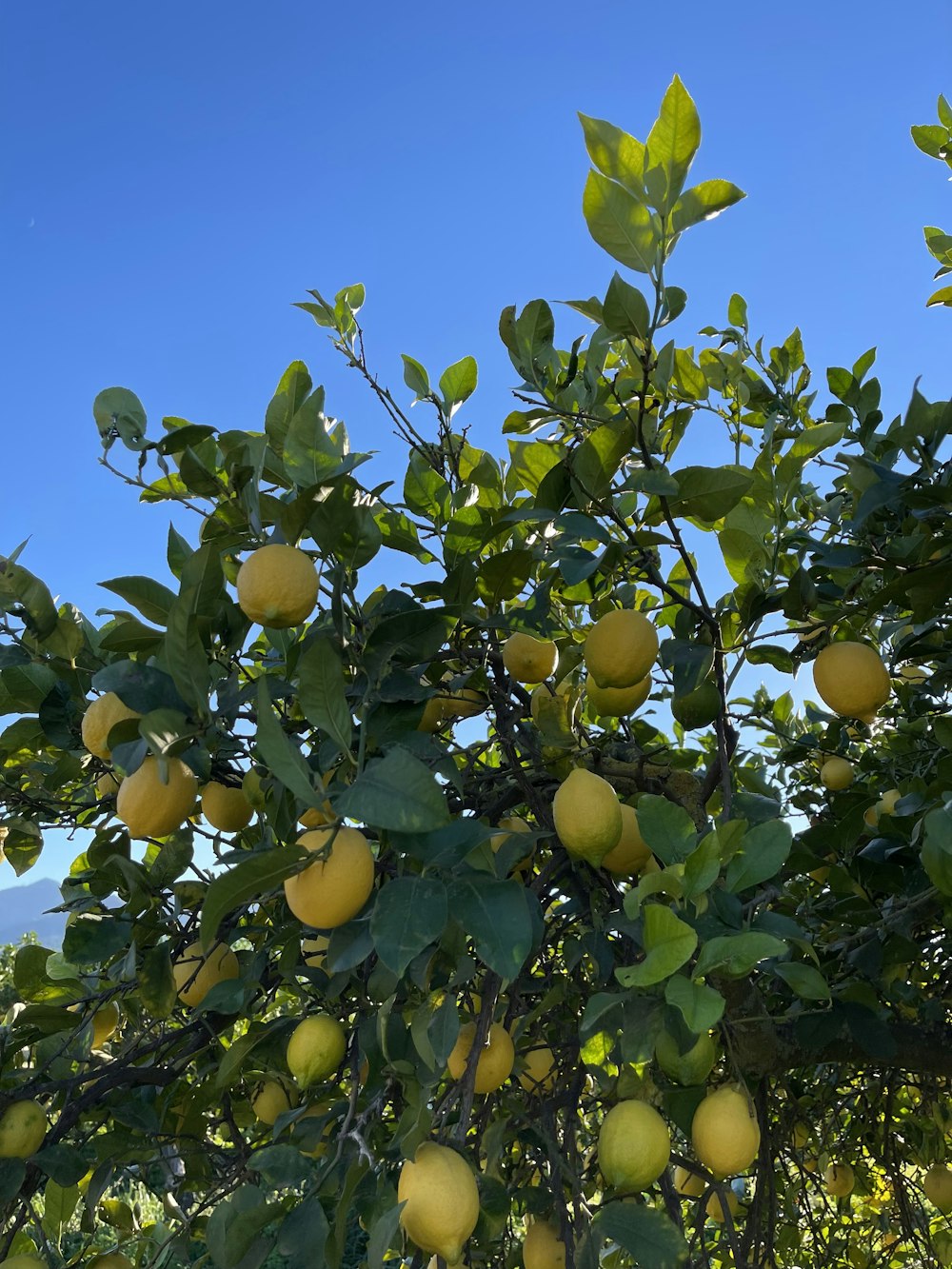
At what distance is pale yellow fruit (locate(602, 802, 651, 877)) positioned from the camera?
1378 millimetres

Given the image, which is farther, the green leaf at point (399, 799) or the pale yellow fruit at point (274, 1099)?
the pale yellow fruit at point (274, 1099)

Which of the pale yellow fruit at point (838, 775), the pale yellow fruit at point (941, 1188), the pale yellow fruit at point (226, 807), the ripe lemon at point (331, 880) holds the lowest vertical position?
the pale yellow fruit at point (941, 1188)

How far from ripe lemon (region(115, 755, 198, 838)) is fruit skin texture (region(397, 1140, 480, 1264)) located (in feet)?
1.51

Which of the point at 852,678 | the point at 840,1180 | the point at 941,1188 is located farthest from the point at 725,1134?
the point at 840,1180

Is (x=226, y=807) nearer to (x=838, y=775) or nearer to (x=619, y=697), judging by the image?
(x=619, y=697)

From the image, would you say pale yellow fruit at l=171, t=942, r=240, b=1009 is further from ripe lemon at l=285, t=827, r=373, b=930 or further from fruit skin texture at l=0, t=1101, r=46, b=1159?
ripe lemon at l=285, t=827, r=373, b=930

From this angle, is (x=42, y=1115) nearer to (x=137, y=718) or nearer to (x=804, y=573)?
(x=137, y=718)

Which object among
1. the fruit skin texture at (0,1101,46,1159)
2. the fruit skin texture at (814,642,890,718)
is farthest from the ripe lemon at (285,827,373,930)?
the fruit skin texture at (814,642,890,718)

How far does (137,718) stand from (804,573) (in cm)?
87

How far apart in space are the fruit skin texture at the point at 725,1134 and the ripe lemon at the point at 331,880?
0.48 metres

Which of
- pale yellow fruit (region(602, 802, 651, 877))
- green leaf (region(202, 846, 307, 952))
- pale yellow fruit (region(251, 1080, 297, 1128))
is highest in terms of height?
green leaf (region(202, 846, 307, 952))

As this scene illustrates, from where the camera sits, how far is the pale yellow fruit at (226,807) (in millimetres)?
1366

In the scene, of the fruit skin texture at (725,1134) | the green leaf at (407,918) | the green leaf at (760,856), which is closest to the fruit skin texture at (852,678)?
the green leaf at (760,856)

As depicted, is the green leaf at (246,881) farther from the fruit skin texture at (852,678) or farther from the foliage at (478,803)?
the fruit skin texture at (852,678)
